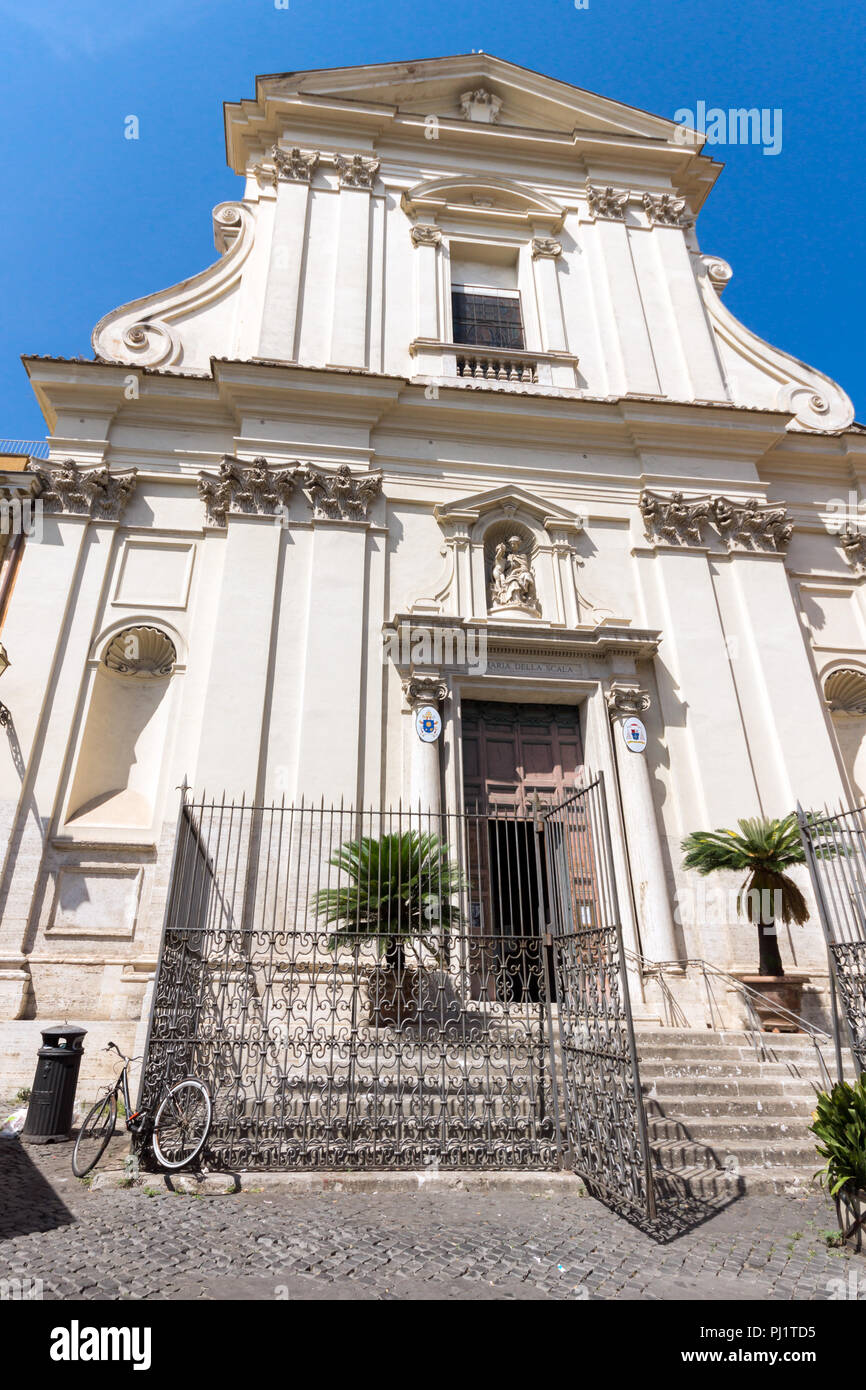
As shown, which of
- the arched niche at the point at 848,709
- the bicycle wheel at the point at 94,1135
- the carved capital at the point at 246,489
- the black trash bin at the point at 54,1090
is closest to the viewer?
the bicycle wheel at the point at 94,1135

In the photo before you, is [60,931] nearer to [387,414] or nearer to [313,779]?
[313,779]

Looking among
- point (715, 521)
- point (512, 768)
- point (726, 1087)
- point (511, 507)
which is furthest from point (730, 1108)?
point (715, 521)

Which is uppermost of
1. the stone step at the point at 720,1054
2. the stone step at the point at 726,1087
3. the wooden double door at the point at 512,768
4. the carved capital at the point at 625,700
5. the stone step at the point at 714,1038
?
the carved capital at the point at 625,700

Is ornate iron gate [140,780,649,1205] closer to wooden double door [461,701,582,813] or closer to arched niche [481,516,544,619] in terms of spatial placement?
wooden double door [461,701,582,813]

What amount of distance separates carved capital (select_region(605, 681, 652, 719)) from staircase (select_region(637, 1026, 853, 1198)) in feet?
15.6

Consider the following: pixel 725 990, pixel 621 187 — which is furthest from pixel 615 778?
pixel 621 187

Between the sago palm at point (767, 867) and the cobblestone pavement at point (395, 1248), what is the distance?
3872 mm

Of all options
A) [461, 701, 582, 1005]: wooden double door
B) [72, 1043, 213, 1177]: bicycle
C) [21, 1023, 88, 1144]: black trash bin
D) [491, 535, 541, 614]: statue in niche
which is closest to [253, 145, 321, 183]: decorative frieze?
[491, 535, 541, 614]: statue in niche

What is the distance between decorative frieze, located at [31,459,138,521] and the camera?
12.3 meters

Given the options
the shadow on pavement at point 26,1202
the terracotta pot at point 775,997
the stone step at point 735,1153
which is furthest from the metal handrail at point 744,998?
the shadow on pavement at point 26,1202

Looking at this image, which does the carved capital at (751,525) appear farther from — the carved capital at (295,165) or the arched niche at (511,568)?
the carved capital at (295,165)

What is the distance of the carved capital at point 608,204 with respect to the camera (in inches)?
666

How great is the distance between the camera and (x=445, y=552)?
12977 millimetres
